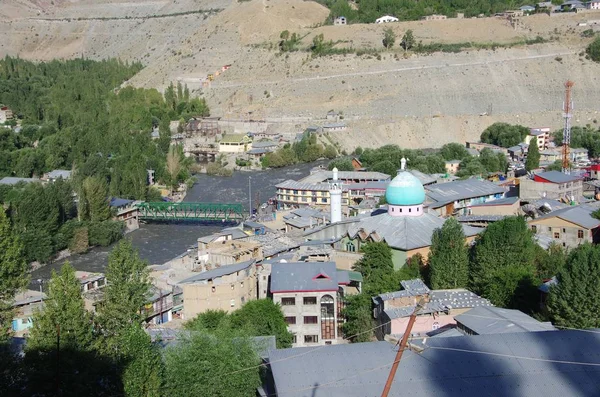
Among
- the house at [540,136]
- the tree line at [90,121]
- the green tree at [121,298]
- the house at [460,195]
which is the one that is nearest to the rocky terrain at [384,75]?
the tree line at [90,121]

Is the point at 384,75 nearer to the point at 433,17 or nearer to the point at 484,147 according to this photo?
the point at 433,17

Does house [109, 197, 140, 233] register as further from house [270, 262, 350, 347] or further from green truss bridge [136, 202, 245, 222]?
house [270, 262, 350, 347]

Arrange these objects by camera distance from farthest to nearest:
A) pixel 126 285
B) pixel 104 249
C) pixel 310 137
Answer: pixel 310 137 → pixel 104 249 → pixel 126 285

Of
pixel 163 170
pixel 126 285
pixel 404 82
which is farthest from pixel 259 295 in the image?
pixel 404 82

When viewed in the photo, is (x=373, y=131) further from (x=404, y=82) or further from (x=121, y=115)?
(x=121, y=115)

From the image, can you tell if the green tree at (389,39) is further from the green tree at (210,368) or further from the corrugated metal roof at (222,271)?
the green tree at (210,368)

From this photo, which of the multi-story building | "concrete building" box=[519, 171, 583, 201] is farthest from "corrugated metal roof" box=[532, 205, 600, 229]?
the multi-story building

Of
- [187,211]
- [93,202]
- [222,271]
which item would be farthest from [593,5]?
[222,271]
